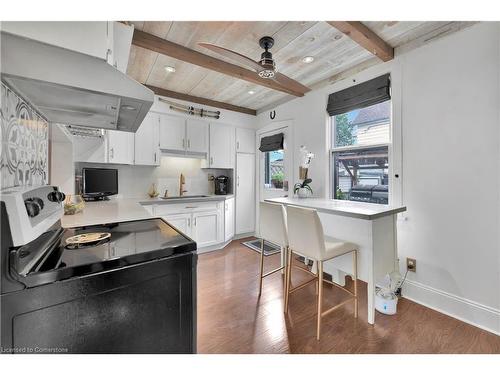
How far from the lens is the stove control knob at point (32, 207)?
0.74 metres

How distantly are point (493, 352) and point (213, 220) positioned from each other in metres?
3.09

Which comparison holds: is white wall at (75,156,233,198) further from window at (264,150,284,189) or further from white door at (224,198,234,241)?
window at (264,150,284,189)

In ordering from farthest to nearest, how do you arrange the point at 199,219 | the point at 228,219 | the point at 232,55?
the point at 228,219 < the point at 199,219 < the point at 232,55

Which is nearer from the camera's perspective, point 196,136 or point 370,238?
point 370,238

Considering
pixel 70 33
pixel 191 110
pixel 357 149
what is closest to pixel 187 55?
pixel 191 110

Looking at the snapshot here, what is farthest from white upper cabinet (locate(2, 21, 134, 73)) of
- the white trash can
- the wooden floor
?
the white trash can

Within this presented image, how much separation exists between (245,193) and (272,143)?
1069 mm

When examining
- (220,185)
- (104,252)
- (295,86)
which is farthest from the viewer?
(220,185)

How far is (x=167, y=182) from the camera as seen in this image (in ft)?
12.2

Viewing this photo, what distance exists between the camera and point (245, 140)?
167 inches

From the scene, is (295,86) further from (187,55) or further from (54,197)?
(54,197)

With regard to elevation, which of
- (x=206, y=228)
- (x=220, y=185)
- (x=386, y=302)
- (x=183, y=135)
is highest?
(x=183, y=135)
